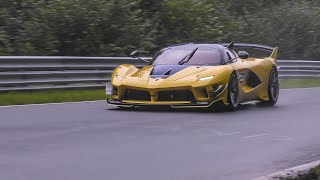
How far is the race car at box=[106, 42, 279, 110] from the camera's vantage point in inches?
498

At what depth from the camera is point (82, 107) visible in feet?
45.5

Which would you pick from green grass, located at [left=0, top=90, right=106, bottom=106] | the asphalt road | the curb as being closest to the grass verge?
green grass, located at [left=0, top=90, right=106, bottom=106]

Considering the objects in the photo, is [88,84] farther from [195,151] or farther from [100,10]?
[195,151]

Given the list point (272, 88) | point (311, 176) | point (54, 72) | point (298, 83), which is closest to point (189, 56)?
point (272, 88)

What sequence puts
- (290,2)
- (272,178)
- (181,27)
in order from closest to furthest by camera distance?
(272,178)
(181,27)
(290,2)

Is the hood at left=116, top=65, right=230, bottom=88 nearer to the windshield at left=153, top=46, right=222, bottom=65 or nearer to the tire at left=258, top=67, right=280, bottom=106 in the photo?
the windshield at left=153, top=46, right=222, bottom=65

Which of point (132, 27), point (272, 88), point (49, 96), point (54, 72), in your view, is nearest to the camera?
point (272, 88)

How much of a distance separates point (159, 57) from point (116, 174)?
7.29 m

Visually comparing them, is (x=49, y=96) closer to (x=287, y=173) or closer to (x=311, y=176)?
(x=287, y=173)

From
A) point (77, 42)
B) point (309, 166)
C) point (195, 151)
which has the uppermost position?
point (309, 166)

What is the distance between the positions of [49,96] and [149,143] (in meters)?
6.88

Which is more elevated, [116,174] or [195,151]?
[116,174]

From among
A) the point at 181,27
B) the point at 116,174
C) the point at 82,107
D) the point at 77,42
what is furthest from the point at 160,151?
the point at 181,27

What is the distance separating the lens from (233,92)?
13.3 metres
